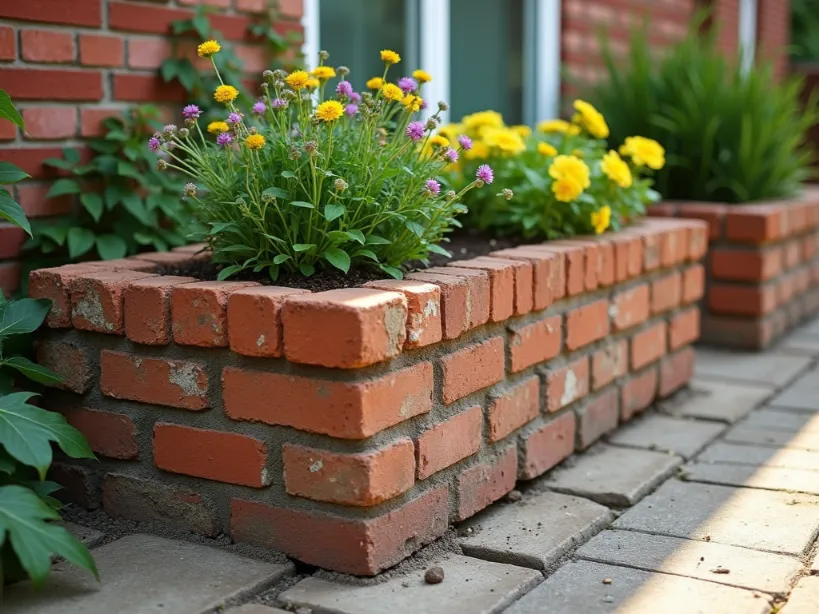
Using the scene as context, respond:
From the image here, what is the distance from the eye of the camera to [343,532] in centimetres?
188

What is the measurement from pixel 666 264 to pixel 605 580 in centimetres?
147

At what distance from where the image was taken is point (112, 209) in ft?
8.48

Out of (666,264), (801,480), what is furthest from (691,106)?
(801,480)

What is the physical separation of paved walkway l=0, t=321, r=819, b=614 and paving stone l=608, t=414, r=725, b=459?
0.07 ft

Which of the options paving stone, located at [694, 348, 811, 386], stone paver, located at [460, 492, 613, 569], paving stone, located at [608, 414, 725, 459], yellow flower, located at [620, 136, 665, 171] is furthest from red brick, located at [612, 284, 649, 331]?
paving stone, located at [694, 348, 811, 386]

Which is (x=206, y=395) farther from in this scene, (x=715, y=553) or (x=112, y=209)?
(x=715, y=553)

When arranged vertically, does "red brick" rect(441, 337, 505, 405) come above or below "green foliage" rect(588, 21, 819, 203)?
below

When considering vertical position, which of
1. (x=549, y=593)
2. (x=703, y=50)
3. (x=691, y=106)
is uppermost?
(x=703, y=50)

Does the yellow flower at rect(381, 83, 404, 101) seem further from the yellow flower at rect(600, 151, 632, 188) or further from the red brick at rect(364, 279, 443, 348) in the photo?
the yellow flower at rect(600, 151, 632, 188)

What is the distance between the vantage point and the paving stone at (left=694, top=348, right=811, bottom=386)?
3609 millimetres

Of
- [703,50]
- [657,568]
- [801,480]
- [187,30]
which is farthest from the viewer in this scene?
[703,50]

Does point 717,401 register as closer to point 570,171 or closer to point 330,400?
point 570,171

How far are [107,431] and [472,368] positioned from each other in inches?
32.1

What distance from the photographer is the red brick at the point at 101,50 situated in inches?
98.2
